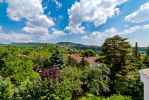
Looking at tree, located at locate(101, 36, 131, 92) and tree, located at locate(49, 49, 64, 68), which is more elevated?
tree, located at locate(101, 36, 131, 92)

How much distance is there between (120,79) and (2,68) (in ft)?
39.0

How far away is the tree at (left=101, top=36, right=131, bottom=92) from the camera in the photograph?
1180 inches

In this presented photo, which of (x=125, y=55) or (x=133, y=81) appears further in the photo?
(x=125, y=55)

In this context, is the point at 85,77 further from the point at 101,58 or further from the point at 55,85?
the point at 55,85

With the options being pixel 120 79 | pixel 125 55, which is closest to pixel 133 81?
pixel 120 79

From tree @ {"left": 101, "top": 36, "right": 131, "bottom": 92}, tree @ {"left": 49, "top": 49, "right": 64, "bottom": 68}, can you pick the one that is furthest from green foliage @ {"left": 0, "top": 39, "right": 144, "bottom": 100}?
tree @ {"left": 49, "top": 49, "right": 64, "bottom": 68}

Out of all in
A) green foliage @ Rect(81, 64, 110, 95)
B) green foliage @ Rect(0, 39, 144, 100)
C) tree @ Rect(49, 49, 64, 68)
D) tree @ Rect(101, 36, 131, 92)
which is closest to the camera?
green foliage @ Rect(0, 39, 144, 100)

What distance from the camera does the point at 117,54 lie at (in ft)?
98.2

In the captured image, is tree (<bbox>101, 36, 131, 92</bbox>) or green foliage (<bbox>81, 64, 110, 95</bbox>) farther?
tree (<bbox>101, 36, 131, 92</bbox>)

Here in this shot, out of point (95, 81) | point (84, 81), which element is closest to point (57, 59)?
point (84, 81)

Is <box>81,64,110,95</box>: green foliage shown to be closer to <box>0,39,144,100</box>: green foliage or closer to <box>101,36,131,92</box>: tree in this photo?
<box>0,39,144,100</box>: green foliage

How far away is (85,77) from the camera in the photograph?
26.6 meters

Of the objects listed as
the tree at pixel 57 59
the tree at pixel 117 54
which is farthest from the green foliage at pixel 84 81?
the tree at pixel 57 59

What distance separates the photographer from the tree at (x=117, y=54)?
29969mm
